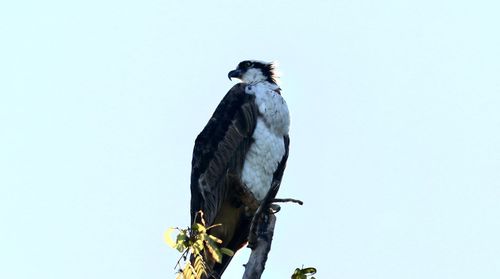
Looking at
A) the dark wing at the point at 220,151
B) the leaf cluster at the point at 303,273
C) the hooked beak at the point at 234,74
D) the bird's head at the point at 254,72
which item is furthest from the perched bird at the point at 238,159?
the leaf cluster at the point at 303,273

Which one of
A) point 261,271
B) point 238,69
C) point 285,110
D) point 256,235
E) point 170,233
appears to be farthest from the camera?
point 238,69

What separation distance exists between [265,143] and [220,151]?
1.74 ft

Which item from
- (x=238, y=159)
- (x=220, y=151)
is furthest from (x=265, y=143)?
(x=220, y=151)

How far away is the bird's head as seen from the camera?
1342 cm

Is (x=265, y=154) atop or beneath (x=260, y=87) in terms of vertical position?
beneath

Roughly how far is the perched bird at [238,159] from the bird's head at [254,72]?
1006 mm

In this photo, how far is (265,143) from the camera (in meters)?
11.9

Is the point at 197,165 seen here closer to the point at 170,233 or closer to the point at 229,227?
the point at 229,227

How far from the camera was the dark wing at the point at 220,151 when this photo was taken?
11.6 meters

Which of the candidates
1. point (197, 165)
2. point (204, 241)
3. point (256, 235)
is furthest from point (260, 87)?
point (204, 241)

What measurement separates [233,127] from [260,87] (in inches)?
33.5

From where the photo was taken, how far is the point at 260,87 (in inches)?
496

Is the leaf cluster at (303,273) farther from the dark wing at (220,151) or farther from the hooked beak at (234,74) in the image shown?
the hooked beak at (234,74)

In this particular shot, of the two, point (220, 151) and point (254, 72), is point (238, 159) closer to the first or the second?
point (220, 151)
